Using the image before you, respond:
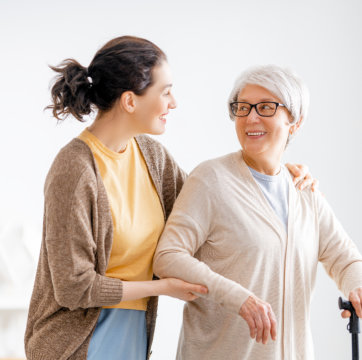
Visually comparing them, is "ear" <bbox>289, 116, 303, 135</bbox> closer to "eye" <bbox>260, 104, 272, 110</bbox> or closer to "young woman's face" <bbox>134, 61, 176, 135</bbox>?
"eye" <bbox>260, 104, 272, 110</bbox>

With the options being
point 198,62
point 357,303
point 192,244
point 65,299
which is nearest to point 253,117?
point 192,244

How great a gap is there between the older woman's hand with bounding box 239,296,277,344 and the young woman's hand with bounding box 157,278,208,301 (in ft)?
0.42

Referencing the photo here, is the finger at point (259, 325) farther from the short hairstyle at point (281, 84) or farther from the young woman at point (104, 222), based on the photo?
the short hairstyle at point (281, 84)

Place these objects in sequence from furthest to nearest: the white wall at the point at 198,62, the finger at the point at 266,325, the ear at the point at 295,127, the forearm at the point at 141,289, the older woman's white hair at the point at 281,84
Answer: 1. the white wall at the point at 198,62
2. the ear at the point at 295,127
3. the older woman's white hair at the point at 281,84
4. the forearm at the point at 141,289
5. the finger at the point at 266,325

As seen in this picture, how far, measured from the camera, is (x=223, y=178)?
5.93ft

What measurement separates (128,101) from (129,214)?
332 millimetres

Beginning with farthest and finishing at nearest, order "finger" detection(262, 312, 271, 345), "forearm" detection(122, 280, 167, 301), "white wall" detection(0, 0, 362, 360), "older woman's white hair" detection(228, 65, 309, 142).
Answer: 1. "white wall" detection(0, 0, 362, 360)
2. "older woman's white hair" detection(228, 65, 309, 142)
3. "forearm" detection(122, 280, 167, 301)
4. "finger" detection(262, 312, 271, 345)

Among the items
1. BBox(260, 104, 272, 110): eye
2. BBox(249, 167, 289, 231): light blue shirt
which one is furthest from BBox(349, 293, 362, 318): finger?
BBox(260, 104, 272, 110): eye

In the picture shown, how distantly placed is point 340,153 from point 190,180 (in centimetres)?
179

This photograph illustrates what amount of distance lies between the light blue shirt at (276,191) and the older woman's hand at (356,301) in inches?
11.1

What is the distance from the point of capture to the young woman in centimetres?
160

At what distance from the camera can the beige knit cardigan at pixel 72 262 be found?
1592 millimetres

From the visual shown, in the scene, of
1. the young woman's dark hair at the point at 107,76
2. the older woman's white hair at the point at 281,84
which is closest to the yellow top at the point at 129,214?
the young woman's dark hair at the point at 107,76

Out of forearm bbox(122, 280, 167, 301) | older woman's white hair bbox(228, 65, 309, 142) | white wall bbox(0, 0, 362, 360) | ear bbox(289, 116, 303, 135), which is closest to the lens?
forearm bbox(122, 280, 167, 301)
